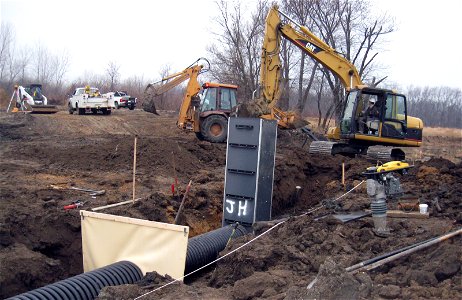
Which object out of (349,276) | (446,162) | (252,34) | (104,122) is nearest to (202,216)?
(349,276)

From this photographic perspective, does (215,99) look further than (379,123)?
Yes

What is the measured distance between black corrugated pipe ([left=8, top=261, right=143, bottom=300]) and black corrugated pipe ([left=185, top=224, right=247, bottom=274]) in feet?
2.94

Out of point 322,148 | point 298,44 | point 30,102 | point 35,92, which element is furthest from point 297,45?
point 35,92

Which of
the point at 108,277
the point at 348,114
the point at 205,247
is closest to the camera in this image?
the point at 108,277

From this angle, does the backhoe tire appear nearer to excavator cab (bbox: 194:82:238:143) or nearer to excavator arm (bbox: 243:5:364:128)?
excavator cab (bbox: 194:82:238:143)

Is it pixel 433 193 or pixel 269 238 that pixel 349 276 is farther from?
pixel 433 193

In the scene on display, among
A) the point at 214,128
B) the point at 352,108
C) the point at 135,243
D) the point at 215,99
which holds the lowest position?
the point at 135,243

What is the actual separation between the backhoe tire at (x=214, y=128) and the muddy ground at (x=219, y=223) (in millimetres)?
2443

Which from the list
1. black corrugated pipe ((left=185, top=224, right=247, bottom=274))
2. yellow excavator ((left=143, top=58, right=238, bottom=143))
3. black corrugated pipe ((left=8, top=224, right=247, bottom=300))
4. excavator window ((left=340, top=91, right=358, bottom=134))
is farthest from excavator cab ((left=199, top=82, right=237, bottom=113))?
black corrugated pipe ((left=8, top=224, right=247, bottom=300))

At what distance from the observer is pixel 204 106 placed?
20.2 metres

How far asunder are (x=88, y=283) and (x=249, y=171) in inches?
164

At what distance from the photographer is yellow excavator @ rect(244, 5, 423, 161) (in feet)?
50.4

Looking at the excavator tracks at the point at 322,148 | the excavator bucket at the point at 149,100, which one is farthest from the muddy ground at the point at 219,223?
the excavator bucket at the point at 149,100

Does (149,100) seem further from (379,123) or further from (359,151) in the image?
(379,123)
